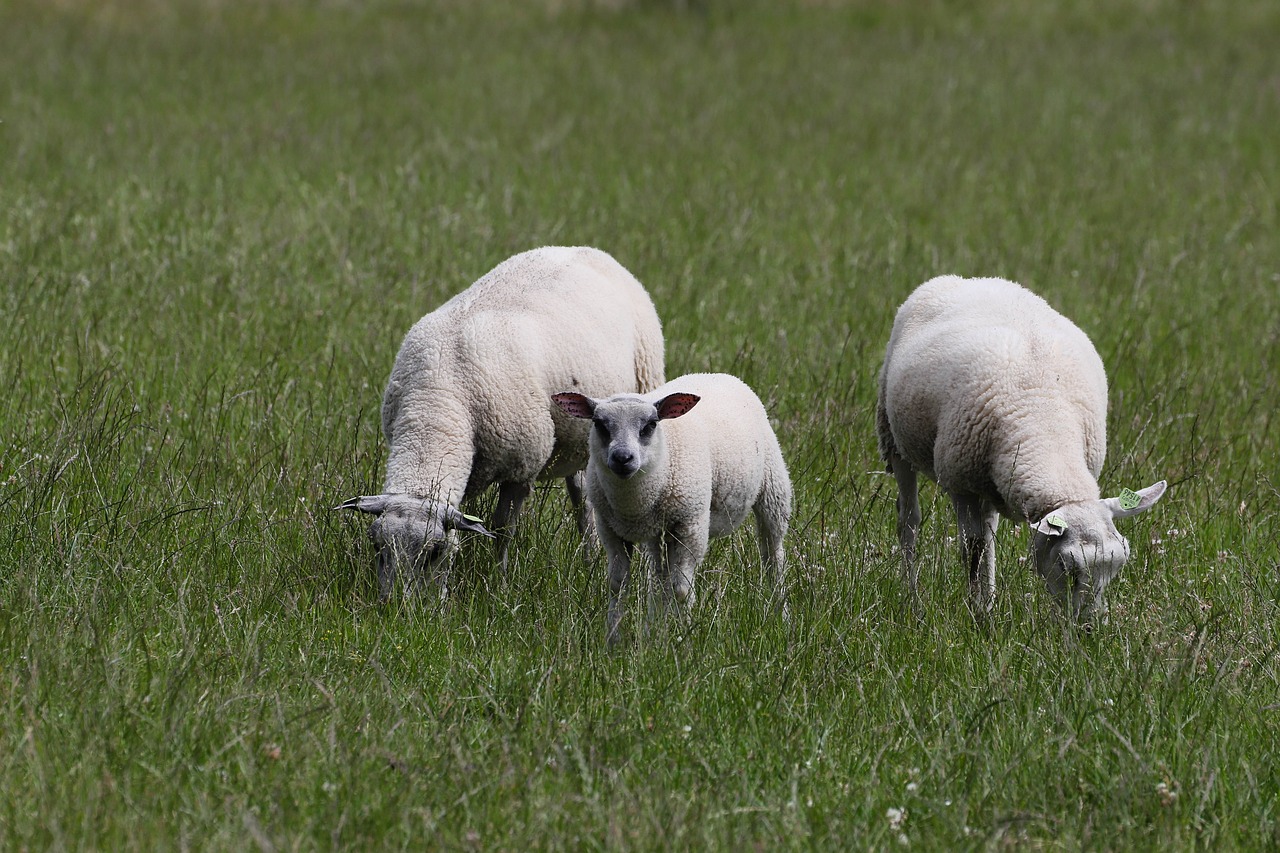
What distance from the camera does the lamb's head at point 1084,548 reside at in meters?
4.07

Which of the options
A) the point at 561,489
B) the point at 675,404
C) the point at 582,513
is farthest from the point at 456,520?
the point at 561,489

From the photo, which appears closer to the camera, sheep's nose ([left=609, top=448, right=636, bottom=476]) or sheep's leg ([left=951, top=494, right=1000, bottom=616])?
sheep's nose ([left=609, top=448, right=636, bottom=476])

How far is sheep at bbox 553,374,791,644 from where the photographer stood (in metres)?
4.00

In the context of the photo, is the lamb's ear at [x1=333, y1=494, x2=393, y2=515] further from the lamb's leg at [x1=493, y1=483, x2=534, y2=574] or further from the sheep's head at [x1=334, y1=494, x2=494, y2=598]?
the lamb's leg at [x1=493, y1=483, x2=534, y2=574]

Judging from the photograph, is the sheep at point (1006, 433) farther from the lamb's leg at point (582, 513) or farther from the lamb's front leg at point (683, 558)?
the lamb's leg at point (582, 513)

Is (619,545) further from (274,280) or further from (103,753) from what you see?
(274,280)

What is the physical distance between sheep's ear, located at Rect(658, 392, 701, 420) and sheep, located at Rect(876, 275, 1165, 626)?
1.01 meters

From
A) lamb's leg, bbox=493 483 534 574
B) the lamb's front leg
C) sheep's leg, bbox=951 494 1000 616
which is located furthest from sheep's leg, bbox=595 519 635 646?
sheep's leg, bbox=951 494 1000 616

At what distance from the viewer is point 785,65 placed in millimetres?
15906

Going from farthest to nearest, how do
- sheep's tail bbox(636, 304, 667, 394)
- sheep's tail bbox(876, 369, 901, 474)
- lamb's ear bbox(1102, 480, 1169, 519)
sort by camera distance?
1. sheep's tail bbox(636, 304, 667, 394)
2. sheep's tail bbox(876, 369, 901, 474)
3. lamb's ear bbox(1102, 480, 1169, 519)

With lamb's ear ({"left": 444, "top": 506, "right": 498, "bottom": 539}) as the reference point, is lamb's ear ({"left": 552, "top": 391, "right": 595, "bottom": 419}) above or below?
above

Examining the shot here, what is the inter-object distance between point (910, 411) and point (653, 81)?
10.2m

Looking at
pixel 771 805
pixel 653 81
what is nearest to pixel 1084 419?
pixel 771 805

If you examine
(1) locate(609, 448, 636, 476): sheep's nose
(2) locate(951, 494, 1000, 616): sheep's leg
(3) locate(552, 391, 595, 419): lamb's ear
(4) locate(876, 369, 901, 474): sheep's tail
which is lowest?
(2) locate(951, 494, 1000, 616): sheep's leg
